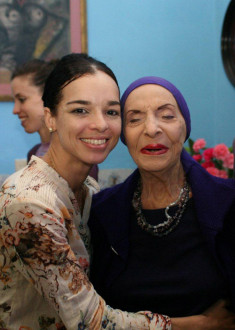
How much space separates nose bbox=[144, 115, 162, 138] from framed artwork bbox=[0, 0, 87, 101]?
5.93 ft

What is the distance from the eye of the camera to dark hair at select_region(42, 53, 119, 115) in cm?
125

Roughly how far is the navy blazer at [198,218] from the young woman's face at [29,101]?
81 cm

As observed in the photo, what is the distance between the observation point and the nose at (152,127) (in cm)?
125

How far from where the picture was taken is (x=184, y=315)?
125 cm

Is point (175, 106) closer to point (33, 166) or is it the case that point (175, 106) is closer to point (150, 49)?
point (33, 166)

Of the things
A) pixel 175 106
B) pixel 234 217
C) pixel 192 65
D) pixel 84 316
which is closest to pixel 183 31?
pixel 192 65

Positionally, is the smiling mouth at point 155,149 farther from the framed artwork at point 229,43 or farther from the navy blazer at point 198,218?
the framed artwork at point 229,43

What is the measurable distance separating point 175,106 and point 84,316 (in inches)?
26.1

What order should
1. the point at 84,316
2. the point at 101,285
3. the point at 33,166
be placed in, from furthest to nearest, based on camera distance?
1. the point at 101,285
2. the point at 33,166
3. the point at 84,316

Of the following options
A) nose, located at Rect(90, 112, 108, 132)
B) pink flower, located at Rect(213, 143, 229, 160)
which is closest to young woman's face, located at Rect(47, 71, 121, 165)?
nose, located at Rect(90, 112, 108, 132)

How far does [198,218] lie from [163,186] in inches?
6.6

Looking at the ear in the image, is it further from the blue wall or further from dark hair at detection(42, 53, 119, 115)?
the blue wall

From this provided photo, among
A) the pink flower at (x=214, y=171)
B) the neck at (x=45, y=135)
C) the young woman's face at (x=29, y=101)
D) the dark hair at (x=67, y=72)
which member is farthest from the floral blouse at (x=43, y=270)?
the pink flower at (x=214, y=171)

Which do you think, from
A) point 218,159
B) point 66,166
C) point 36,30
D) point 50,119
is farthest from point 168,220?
point 36,30
